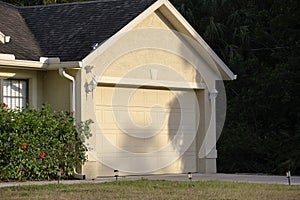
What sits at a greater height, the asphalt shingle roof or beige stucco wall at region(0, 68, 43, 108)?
the asphalt shingle roof

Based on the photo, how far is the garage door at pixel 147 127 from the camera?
798 inches

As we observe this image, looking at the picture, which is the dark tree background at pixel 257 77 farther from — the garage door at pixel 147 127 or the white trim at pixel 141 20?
the garage door at pixel 147 127

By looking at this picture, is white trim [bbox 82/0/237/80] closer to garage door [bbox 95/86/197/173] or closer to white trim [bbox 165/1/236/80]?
white trim [bbox 165/1/236/80]

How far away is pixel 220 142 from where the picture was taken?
28781 mm

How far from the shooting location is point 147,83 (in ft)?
69.2

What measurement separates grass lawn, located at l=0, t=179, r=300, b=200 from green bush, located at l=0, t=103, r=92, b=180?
Answer: 6.90ft

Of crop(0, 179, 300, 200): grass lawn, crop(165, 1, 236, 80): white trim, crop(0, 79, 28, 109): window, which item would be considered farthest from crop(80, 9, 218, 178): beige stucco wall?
crop(0, 179, 300, 200): grass lawn

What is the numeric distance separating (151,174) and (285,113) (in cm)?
863

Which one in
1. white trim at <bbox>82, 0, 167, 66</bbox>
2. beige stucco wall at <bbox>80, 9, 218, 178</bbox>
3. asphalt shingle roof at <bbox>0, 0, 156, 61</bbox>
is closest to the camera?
white trim at <bbox>82, 0, 167, 66</bbox>

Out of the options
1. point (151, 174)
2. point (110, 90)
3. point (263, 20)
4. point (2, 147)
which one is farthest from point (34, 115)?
point (263, 20)

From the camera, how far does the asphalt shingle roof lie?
2003cm

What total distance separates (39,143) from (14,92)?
80.4 inches

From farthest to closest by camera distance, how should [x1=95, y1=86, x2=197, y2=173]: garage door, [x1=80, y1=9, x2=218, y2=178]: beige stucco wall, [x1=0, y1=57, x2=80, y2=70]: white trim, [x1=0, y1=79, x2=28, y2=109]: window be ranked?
[x1=95, y1=86, x2=197, y2=173]: garage door, [x1=80, y1=9, x2=218, y2=178]: beige stucco wall, [x1=0, y1=79, x2=28, y2=109]: window, [x1=0, y1=57, x2=80, y2=70]: white trim

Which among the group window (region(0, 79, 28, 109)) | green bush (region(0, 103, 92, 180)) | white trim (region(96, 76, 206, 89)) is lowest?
green bush (region(0, 103, 92, 180))
